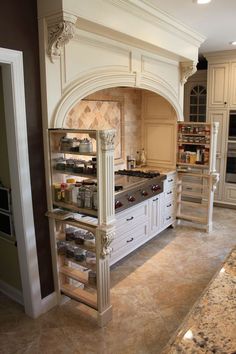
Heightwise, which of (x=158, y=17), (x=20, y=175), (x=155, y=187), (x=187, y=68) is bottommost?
(x=155, y=187)

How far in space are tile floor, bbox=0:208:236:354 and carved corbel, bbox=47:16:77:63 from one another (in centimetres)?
220

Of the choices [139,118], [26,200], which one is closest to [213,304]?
[26,200]

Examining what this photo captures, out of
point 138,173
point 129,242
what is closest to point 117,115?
point 138,173

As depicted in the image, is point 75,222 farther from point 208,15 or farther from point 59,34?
point 208,15

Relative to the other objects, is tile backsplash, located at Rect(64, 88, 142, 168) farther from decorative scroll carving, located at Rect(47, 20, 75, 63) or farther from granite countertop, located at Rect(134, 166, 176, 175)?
decorative scroll carving, located at Rect(47, 20, 75, 63)

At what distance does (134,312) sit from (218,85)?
4.24 metres

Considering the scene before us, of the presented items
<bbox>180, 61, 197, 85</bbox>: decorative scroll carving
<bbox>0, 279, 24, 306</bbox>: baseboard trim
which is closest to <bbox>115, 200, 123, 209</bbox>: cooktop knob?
<bbox>0, 279, 24, 306</bbox>: baseboard trim

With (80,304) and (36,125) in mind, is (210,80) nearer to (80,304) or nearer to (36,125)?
(36,125)

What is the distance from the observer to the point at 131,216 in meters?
3.56

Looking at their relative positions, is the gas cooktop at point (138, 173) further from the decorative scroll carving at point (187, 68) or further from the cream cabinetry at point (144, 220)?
the decorative scroll carving at point (187, 68)

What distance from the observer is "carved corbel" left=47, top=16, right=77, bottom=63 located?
2.23 m

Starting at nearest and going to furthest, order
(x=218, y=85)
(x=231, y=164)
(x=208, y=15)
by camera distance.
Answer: (x=208, y=15)
(x=218, y=85)
(x=231, y=164)

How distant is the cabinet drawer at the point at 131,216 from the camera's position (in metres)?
3.37

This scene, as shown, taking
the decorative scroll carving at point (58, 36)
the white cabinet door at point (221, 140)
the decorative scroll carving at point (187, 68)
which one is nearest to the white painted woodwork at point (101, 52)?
the decorative scroll carving at point (58, 36)
